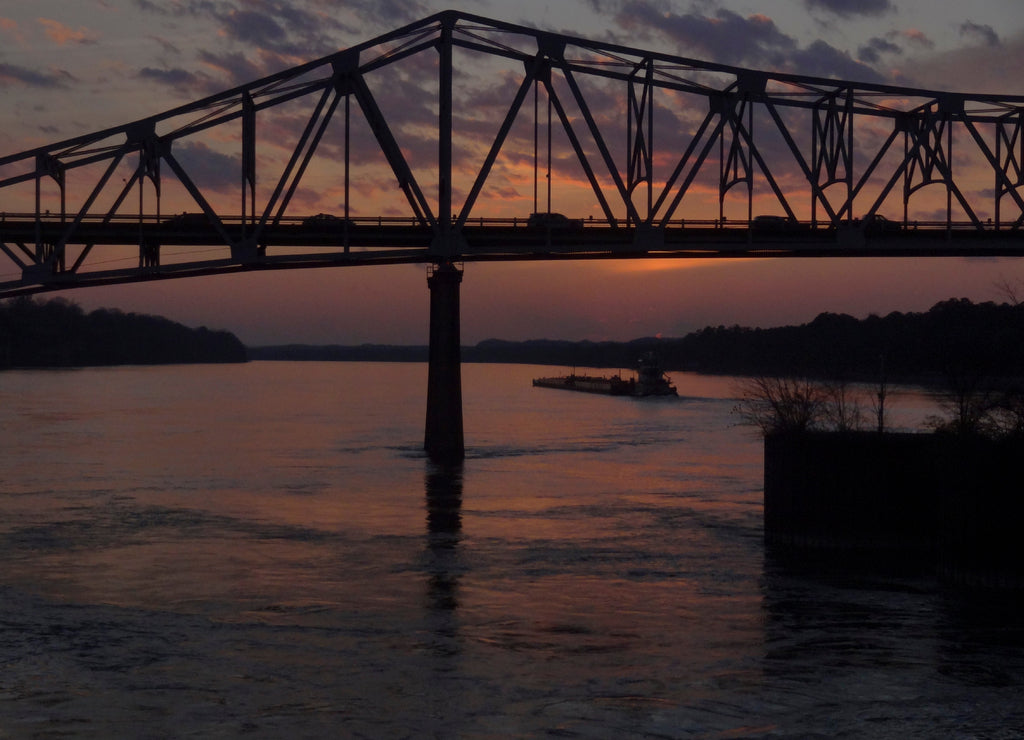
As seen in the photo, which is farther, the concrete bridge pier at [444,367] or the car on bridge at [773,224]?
the car on bridge at [773,224]

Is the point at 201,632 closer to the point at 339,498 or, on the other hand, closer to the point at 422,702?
the point at 422,702

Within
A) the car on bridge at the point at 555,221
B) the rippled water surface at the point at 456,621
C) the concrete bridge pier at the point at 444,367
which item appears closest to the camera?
the rippled water surface at the point at 456,621

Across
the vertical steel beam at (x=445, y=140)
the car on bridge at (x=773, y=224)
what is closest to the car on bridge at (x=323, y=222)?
the vertical steel beam at (x=445, y=140)

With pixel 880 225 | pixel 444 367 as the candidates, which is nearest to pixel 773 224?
pixel 880 225

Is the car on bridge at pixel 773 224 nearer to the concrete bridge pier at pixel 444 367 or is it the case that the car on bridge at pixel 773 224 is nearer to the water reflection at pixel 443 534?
the concrete bridge pier at pixel 444 367

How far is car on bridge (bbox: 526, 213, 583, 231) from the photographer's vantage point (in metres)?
68.2

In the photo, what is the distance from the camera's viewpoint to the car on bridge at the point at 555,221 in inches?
2685

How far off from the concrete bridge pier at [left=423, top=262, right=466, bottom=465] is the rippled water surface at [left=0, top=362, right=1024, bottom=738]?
7.55m

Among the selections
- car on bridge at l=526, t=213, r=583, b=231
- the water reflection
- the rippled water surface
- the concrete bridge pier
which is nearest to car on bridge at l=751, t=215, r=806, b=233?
car on bridge at l=526, t=213, r=583, b=231

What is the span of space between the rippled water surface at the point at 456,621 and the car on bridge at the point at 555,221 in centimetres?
1417

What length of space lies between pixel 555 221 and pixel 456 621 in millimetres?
42677

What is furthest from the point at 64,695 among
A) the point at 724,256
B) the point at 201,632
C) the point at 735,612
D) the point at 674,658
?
the point at 724,256

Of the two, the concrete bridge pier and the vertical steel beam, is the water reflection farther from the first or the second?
the vertical steel beam

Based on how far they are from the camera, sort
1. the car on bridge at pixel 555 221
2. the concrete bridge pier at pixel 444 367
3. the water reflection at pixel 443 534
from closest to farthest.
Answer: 1. the water reflection at pixel 443 534
2. the concrete bridge pier at pixel 444 367
3. the car on bridge at pixel 555 221
